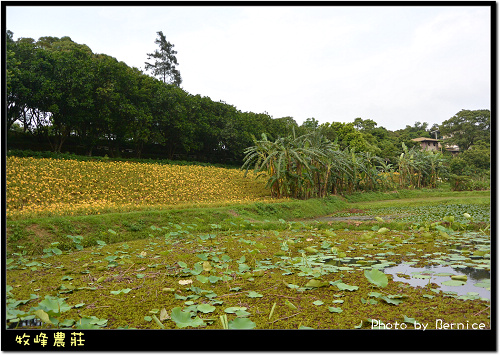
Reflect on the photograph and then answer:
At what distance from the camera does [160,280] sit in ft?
9.32

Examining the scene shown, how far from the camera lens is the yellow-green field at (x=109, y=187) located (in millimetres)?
6818

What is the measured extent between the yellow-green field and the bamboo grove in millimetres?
1267

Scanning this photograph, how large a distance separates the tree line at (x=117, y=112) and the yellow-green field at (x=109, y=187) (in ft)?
5.34

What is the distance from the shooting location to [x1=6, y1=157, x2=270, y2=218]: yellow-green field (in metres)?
6.82

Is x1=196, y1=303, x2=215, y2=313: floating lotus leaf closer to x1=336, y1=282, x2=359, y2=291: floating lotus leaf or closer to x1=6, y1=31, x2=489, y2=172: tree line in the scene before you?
x1=336, y1=282, x2=359, y2=291: floating lotus leaf

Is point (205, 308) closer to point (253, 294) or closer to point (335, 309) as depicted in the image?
point (253, 294)

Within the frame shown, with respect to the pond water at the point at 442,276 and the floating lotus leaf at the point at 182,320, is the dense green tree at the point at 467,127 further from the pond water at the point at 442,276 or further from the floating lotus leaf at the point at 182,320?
the floating lotus leaf at the point at 182,320

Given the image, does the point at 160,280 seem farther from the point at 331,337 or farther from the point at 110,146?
the point at 110,146

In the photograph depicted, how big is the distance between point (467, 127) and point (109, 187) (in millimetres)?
9582

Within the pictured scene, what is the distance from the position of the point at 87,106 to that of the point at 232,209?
797 cm

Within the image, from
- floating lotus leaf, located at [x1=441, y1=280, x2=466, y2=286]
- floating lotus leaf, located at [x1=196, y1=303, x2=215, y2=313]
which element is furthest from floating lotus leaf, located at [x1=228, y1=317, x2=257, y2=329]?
floating lotus leaf, located at [x1=441, y1=280, x2=466, y2=286]

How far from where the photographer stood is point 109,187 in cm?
1012

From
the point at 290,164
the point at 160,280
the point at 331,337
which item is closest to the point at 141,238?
the point at 160,280

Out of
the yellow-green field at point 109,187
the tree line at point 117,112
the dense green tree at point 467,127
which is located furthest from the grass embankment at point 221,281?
the yellow-green field at point 109,187
